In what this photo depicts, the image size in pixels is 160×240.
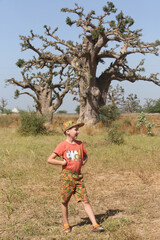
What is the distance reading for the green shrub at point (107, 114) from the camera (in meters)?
18.8

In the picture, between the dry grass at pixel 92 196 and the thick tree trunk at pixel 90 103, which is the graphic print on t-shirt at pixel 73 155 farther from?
the thick tree trunk at pixel 90 103

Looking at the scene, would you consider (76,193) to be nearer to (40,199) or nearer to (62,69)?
(40,199)

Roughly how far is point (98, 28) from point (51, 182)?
41.3 feet

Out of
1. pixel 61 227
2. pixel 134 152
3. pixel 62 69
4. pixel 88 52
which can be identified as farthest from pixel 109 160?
pixel 62 69

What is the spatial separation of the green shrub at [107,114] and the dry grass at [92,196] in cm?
872

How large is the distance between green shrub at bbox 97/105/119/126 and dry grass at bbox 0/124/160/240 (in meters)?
8.72

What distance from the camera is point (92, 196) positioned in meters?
5.78


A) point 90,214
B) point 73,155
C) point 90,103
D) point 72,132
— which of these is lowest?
point 90,214

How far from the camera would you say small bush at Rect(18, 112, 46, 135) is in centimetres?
1510

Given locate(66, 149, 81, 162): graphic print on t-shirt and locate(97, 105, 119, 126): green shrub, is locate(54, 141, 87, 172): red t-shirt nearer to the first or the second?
locate(66, 149, 81, 162): graphic print on t-shirt

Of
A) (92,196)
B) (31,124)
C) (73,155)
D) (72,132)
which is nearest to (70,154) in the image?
(73,155)

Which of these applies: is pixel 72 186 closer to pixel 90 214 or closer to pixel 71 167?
pixel 71 167

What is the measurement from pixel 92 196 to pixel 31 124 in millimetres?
9877

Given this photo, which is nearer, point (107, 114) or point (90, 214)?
point (90, 214)
